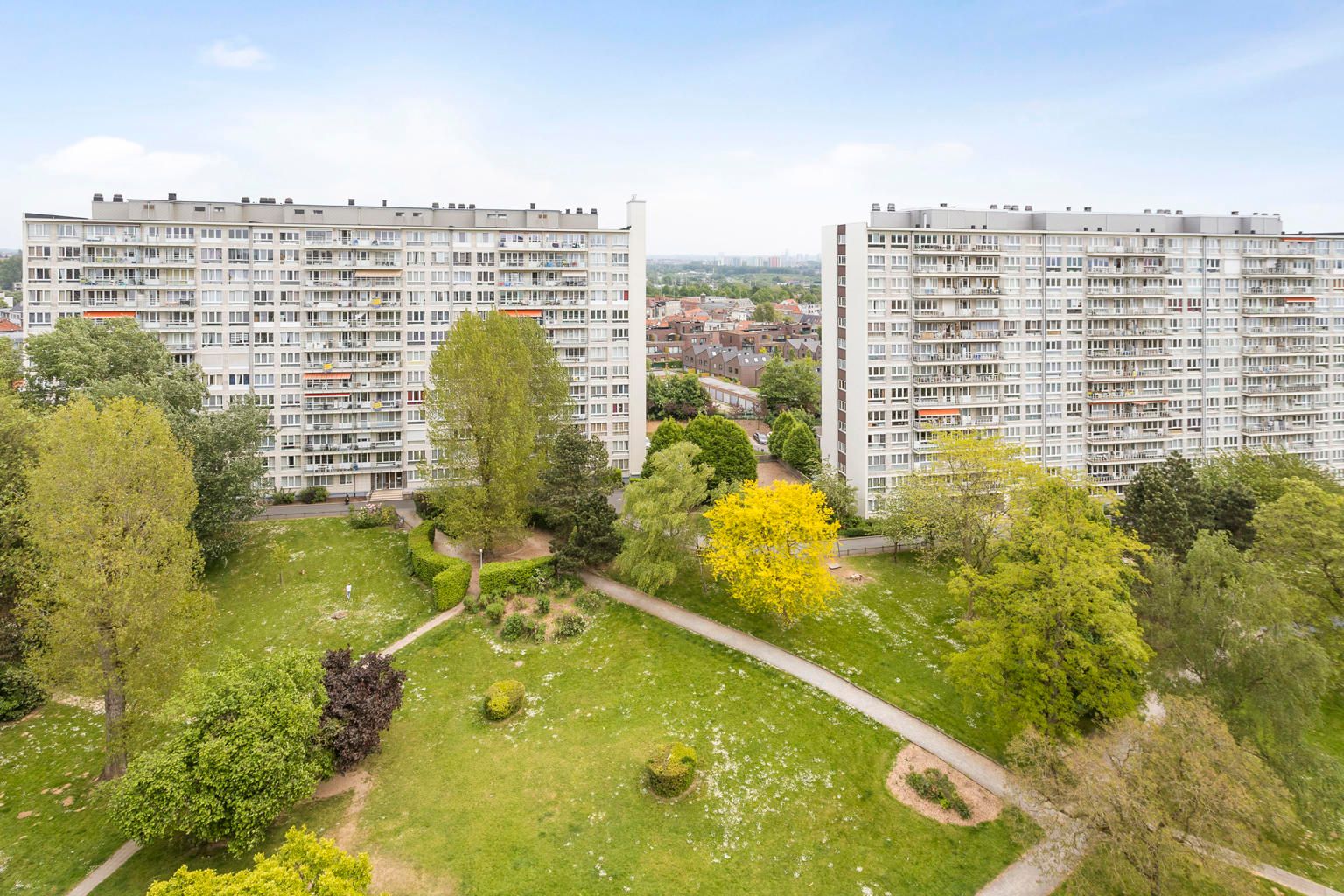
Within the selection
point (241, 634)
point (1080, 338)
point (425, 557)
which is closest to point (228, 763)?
point (241, 634)

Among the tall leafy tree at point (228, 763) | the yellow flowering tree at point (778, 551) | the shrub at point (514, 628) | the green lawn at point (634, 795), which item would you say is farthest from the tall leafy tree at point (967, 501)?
the tall leafy tree at point (228, 763)

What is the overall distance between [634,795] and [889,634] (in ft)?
76.6

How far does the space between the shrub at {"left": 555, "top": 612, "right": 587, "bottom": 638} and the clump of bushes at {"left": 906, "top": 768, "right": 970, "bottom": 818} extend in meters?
22.8

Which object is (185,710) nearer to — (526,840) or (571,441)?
(526,840)

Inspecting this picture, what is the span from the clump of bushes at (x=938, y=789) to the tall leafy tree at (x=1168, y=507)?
1194 inches

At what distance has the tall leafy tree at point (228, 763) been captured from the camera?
30.3 metres

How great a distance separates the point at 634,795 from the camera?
3619 cm

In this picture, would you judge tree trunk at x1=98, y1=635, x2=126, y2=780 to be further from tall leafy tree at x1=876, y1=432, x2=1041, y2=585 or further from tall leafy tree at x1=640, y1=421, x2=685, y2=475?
tall leafy tree at x1=876, y1=432, x2=1041, y2=585

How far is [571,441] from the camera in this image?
57.4 metres

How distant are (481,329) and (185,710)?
3370 centimetres

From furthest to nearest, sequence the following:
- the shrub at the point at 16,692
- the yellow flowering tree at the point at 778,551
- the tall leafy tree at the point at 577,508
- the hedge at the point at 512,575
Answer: the tall leafy tree at the point at 577,508
the hedge at the point at 512,575
the yellow flowering tree at the point at 778,551
the shrub at the point at 16,692

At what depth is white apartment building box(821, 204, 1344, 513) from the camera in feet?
240

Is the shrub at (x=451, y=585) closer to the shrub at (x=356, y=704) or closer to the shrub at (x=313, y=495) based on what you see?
the shrub at (x=356, y=704)

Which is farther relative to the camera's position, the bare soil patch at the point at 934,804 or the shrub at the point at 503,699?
the shrub at the point at 503,699
